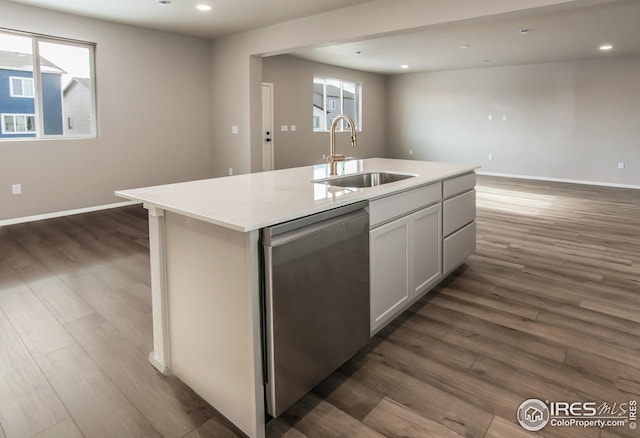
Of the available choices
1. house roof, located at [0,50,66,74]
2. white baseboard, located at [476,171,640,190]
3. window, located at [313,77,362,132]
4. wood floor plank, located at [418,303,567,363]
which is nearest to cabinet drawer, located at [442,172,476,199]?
wood floor plank, located at [418,303,567,363]

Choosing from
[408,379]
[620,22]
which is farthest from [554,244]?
[620,22]

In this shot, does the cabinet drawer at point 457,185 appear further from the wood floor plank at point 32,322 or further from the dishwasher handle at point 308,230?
the wood floor plank at point 32,322

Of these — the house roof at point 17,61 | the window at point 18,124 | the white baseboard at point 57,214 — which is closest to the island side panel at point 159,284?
the white baseboard at point 57,214

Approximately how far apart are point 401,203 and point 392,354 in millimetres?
809

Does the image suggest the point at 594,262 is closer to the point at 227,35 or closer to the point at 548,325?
the point at 548,325

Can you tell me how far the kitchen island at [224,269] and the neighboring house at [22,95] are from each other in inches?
158

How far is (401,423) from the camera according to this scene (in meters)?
1.61

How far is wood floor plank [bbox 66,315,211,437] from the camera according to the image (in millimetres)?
1635

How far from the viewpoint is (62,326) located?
94.2 inches

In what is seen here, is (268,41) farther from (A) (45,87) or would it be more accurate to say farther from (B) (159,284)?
(B) (159,284)

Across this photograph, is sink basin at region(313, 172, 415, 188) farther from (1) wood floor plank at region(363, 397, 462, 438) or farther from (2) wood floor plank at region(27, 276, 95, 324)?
(2) wood floor plank at region(27, 276, 95, 324)

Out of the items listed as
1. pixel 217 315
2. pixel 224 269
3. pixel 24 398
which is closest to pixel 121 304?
pixel 24 398

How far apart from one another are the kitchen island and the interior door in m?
5.60

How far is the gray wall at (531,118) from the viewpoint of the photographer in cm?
820
